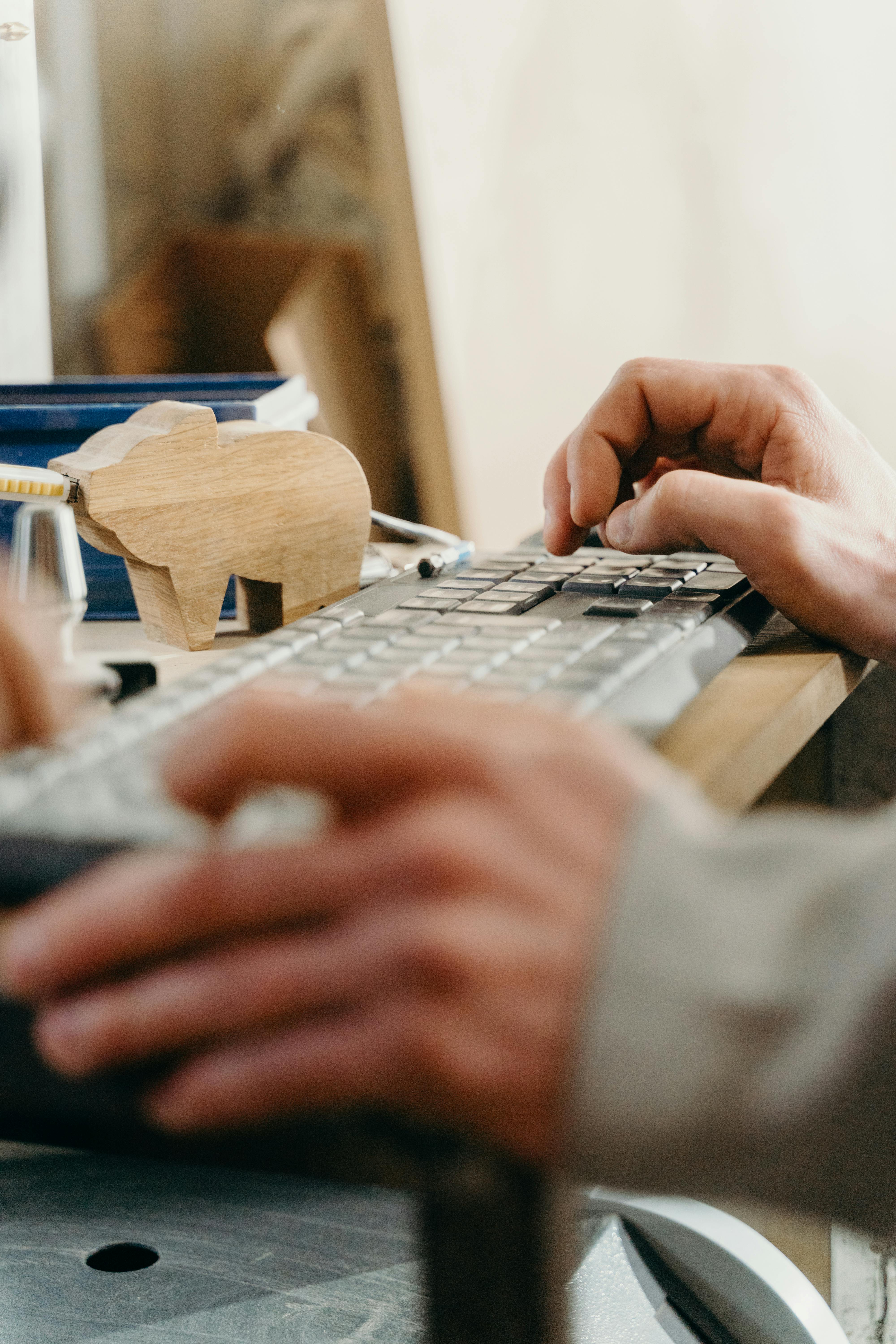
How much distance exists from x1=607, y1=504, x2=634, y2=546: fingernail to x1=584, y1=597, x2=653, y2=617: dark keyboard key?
0.10m

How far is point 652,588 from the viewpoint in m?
0.48

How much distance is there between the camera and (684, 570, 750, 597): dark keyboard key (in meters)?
0.49

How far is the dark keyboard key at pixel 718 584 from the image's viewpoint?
493 mm

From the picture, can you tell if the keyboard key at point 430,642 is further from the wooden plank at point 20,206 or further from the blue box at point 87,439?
the wooden plank at point 20,206

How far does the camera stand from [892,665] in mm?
514

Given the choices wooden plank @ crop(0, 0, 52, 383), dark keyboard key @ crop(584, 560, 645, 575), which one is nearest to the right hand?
dark keyboard key @ crop(584, 560, 645, 575)

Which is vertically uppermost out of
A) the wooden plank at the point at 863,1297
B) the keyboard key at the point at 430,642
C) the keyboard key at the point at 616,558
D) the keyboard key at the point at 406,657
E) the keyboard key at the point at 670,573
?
the keyboard key at the point at 616,558

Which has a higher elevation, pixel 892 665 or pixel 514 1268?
pixel 892 665

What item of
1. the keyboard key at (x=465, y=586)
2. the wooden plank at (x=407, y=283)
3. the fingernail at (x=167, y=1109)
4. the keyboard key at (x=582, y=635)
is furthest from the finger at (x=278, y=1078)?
the wooden plank at (x=407, y=283)

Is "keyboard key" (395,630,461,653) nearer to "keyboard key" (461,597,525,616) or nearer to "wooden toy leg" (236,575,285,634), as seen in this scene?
"keyboard key" (461,597,525,616)

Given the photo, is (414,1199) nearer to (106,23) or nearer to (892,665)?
(892,665)

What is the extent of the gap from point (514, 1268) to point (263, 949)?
95 millimetres

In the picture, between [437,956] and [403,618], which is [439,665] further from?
[437,956]

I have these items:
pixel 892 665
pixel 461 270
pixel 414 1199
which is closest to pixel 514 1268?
pixel 414 1199
